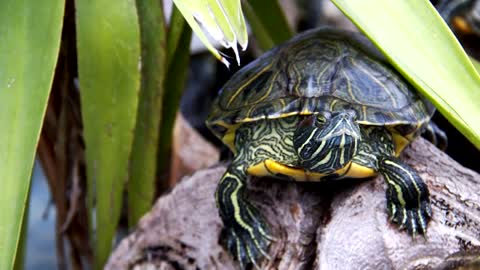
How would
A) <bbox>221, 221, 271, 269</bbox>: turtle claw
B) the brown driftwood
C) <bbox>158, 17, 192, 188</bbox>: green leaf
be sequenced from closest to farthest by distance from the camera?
the brown driftwood → <bbox>221, 221, 271, 269</bbox>: turtle claw → <bbox>158, 17, 192, 188</bbox>: green leaf

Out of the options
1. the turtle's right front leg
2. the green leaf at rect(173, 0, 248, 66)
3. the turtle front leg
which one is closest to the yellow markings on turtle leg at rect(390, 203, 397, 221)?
the turtle front leg

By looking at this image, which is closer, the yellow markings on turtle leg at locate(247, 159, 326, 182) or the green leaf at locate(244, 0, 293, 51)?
the yellow markings on turtle leg at locate(247, 159, 326, 182)

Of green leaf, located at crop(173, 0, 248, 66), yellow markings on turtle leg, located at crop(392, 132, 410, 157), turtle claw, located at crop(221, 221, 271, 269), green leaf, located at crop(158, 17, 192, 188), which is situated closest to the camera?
green leaf, located at crop(173, 0, 248, 66)

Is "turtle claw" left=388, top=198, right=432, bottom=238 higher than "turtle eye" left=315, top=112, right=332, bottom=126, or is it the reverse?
"turtle eye" left=315, top=112, right=332, bottom=126

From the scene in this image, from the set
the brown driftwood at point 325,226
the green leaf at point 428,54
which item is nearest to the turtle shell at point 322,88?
the brown driftwood at point 325,226

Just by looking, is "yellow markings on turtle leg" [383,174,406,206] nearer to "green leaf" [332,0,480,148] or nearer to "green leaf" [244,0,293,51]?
"green leaf" [332,0,480,148]

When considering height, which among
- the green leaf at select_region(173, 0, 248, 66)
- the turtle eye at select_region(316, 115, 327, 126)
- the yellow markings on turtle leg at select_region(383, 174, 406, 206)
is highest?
the green leaf at select_region(173, 0, 248, 66)

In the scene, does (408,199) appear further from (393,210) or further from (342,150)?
(342,150)
